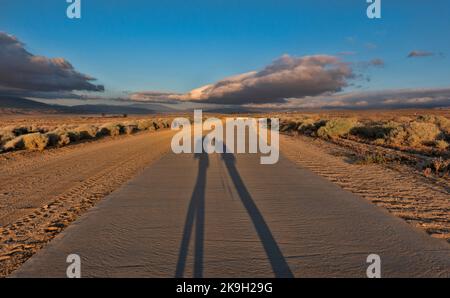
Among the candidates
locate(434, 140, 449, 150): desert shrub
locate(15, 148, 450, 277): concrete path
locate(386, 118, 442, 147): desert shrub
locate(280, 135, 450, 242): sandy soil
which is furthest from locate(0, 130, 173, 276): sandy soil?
locate(434, 140, 449, 150): desert shrub

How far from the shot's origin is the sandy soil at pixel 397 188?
22.1 ft

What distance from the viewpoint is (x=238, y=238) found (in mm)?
5629

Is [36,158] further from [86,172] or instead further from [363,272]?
[363,272]

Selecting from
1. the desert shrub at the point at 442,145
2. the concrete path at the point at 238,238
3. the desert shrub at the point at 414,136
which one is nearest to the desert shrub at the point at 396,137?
the desert shrub at the point at 414,136

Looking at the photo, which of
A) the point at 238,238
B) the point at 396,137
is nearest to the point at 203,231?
the point at 238,238

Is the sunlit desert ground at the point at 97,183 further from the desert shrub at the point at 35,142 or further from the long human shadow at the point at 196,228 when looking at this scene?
the long human shadow at the point at 196,228

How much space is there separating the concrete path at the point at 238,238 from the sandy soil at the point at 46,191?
1.41 ft

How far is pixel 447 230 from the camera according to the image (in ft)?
19.7

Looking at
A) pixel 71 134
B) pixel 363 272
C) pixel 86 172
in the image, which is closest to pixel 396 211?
pixel 363 272

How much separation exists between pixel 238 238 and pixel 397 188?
19.0ft

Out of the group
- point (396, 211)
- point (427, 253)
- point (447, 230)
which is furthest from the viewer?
point (396, 211)

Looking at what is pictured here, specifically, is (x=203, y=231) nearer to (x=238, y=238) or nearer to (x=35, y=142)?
(x=238, y=238)

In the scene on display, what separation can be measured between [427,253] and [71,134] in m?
25.7
